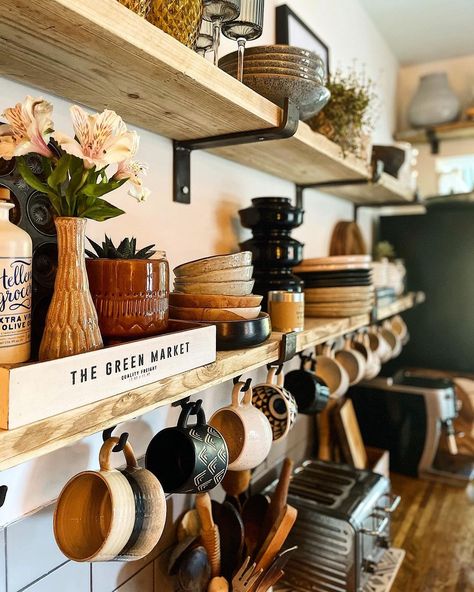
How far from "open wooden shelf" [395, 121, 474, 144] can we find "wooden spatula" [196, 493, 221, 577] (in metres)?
2.40

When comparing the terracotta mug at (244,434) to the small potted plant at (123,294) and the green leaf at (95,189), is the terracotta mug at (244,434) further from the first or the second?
the green leaf at (95,189)

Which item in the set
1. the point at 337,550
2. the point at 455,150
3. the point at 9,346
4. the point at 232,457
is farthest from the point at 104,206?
the point at 455,150

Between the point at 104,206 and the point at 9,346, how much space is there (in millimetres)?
192

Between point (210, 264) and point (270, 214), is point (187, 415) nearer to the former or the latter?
point (210, 264)

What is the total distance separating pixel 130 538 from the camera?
2.21ft

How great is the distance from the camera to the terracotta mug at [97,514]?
0.65m

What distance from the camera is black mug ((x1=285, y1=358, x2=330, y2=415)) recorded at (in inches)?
49.6

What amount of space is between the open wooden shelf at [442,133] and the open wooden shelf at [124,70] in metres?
1.91

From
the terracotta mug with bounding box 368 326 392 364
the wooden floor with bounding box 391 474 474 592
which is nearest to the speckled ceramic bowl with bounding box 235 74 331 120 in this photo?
the terracotta mug with bounding box 368 326 392 364

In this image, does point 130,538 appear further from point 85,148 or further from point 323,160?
point 323,160

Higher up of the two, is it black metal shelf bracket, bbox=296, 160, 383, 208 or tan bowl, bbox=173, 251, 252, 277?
black metal shelf bracket, bbox=296, 160, 383, 208

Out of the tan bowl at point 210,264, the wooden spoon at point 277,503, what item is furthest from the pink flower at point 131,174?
the wooden spoon at point 277,503

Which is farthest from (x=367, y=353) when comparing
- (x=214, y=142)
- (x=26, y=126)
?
(x=26, y=126)

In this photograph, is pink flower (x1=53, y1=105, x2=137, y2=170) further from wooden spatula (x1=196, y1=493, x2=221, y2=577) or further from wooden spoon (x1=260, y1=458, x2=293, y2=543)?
wooden spoon (x1=260, y1=458, x2=293, y2=543)
